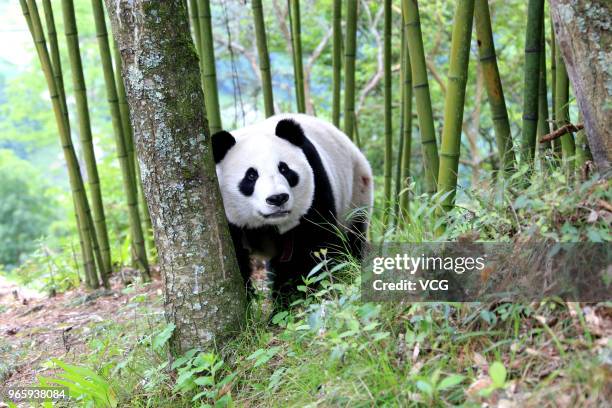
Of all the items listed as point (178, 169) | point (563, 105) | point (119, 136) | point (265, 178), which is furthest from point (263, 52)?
point (563, 105)

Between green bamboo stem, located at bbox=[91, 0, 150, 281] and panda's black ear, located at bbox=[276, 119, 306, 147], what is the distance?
1.73 metres

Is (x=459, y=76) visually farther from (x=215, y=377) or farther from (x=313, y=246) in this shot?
(x=215, y=377)

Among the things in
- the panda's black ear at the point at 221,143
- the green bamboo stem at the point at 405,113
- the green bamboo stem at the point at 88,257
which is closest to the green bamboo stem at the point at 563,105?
the green bamboo stem at the point at 405,113

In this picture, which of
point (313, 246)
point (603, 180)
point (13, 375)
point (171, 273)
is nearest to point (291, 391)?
point (171, 273)

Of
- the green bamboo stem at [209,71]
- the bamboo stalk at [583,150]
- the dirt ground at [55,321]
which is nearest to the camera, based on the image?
the bamboo stalk at [583,150]

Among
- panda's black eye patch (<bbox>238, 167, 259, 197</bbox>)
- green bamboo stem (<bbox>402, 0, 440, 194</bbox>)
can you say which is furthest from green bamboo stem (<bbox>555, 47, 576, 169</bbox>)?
panda's black eye patch (<bbox>238, 167, 259, 197</bbox>)

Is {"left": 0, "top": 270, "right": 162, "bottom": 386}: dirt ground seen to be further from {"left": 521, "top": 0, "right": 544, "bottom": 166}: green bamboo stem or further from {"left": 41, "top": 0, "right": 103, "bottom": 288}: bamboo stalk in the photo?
{"left": 521, "top": 0, "right": 544, "bottom": 166}: green bamboo stem

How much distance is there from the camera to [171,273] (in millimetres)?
3252

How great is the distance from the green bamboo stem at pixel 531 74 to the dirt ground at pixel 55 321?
2483 millimetres

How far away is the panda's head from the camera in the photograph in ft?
11.9

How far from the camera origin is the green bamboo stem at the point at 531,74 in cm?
352

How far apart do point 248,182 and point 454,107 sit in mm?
1192

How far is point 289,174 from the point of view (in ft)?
12.3

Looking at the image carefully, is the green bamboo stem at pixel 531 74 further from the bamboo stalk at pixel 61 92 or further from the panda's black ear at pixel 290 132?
the bamboo stalk at pixel 61 92
